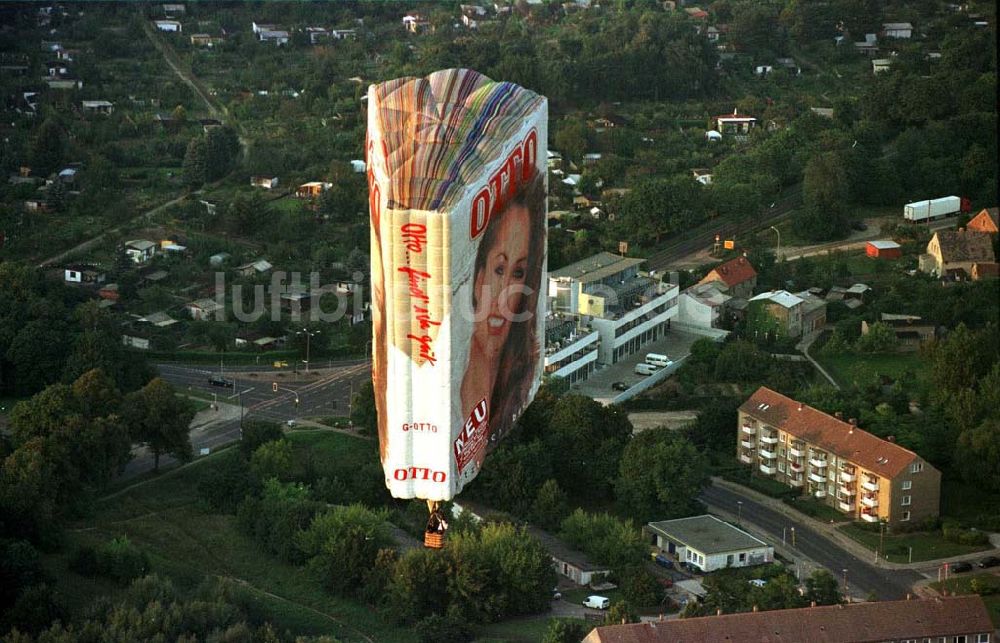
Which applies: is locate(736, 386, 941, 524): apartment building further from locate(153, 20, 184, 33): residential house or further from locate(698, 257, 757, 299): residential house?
locate(153, 20, 184, 33): residential house

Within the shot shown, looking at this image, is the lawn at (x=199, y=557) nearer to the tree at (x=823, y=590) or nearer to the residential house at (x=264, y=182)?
the tree at (x=823, y=590)

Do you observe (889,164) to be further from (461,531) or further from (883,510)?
(461,531)

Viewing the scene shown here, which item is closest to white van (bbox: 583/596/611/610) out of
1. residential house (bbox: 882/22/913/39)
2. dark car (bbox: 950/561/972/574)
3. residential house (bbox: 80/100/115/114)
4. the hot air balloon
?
dark car (bbox: 950/561/972/574)

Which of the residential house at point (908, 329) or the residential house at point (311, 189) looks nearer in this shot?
the residential house at point (908, 329)

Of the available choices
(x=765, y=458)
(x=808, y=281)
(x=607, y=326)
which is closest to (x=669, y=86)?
(x=808, y=281)

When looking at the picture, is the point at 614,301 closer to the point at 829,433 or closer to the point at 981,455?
the point at 829,433

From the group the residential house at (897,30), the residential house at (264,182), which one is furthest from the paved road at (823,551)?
the residential house at (897,30)
